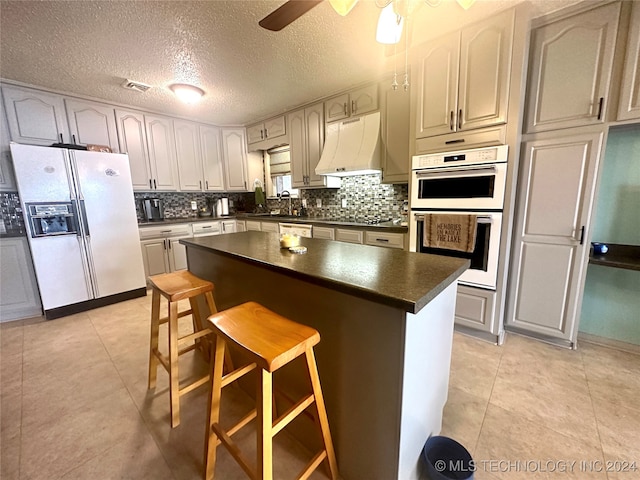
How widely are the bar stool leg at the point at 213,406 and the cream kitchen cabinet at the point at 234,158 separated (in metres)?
3.96

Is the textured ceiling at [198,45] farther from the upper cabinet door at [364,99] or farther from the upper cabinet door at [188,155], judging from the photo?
the upper cabinet door at [188,155]

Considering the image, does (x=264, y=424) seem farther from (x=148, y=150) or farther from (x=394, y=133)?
(x=148, y=150)

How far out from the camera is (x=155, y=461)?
4.02 feet

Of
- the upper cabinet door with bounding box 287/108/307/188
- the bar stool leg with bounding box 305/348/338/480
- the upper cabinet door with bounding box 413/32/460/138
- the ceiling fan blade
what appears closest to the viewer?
the bar stool leg with bounding box 305/348/338/480

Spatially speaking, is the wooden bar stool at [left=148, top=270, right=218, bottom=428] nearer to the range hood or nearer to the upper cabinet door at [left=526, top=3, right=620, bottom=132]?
the range hood

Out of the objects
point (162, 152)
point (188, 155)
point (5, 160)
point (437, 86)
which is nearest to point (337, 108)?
point (437, 86)

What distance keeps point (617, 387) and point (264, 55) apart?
11.6ft

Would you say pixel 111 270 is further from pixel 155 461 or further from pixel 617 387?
pixel 617 387

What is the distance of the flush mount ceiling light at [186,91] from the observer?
2842mm

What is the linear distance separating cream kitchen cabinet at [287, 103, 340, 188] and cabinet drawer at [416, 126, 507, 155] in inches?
58.6

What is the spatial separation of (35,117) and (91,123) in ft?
1.56

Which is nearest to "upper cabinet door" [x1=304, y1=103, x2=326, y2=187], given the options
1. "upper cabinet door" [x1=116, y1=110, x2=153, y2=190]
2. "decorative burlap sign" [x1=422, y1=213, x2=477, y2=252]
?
"decorative burlap sign" [x1=422, y1=213, x2=477, y2=252]

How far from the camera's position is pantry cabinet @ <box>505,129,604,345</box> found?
181cm

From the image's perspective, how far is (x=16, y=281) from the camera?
2684 mm
